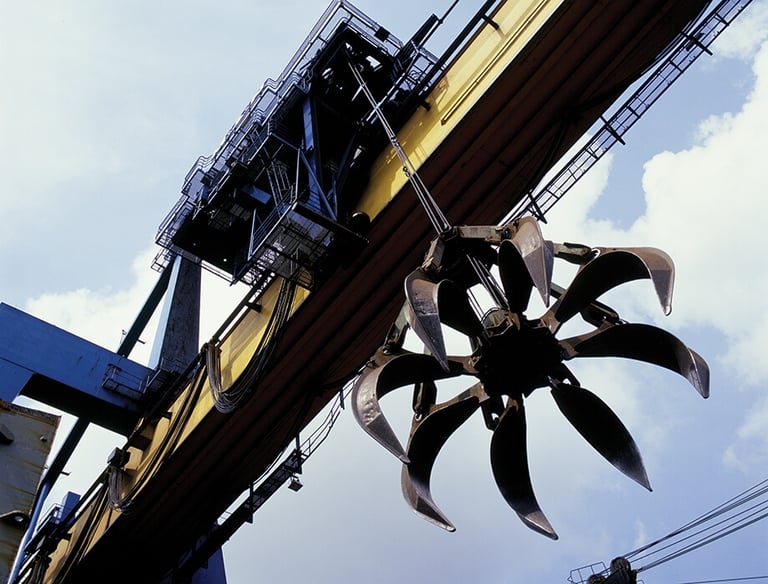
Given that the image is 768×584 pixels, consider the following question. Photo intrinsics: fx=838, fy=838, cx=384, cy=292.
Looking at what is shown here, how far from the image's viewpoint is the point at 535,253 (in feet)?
21.4

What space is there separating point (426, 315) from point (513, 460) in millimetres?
1469

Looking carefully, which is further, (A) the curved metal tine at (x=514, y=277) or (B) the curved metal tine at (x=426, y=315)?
(A) the curved metal tine at (x=514, y=277)

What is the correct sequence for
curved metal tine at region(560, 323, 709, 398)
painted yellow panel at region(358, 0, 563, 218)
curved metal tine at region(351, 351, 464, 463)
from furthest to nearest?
1. painted yellow panel at region(358, 0, 563, 218)
2. curved metal tine at region(351, 351, 464, 463)
3. curved metal tine at region(560, 323, 709, 398)

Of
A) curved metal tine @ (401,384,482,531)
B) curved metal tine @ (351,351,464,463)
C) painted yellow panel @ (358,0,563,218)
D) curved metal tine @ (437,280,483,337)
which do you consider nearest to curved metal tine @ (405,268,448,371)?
curved metal tine @ (437,280,483,337)

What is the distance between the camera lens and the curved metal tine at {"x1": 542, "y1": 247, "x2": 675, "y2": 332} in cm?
632

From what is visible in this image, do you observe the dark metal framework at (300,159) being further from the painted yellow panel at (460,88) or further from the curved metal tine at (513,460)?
the curved metal tine at (513,460)

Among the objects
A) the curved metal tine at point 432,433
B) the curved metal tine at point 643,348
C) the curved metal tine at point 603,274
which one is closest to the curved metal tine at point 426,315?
the curved metal tine at point 432,433

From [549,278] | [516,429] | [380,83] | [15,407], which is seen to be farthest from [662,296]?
[15,407]

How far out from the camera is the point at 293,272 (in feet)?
40.8

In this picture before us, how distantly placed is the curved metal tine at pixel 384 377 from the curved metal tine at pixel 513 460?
579 millimetres

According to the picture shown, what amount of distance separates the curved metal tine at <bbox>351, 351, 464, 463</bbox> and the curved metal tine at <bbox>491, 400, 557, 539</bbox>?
579 millimetres

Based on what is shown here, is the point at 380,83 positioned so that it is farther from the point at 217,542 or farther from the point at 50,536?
the point at 50,536

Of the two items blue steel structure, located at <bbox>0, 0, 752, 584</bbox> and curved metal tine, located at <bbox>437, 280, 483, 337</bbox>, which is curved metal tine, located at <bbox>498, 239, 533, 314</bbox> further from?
blue steel structure, located at <bbox>0, 0, 752, 584</bbox>

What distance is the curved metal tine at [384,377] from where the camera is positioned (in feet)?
21.3
